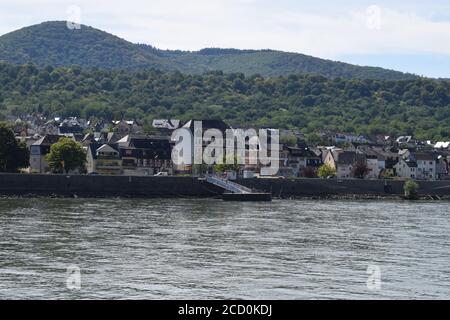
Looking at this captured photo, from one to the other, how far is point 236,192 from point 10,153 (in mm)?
21224

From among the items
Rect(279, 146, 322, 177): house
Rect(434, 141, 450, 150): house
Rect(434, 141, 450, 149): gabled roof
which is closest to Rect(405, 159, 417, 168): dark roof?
Rect(279, 146, 322, 177): house

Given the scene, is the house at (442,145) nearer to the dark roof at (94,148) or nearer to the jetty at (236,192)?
the dark roof at (94,148)

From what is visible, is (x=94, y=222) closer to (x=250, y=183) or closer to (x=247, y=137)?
(x=250, y=183)

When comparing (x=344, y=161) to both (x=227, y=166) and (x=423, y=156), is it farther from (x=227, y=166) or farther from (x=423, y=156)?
(x=227, y=166)

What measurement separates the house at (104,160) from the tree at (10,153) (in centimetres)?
1738

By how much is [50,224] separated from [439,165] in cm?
9444

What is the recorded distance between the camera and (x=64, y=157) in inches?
3789

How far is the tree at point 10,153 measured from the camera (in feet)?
295

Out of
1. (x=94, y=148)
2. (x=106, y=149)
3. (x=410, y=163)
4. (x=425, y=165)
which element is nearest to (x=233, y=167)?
Result: (x=106, y=149)

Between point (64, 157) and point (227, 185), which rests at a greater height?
point (64, 157)

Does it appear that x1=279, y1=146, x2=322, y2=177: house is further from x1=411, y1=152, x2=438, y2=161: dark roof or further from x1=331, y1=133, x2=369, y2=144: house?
x1=331, y1=133, x2=369, y2=144: house

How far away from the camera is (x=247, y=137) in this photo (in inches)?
5103
